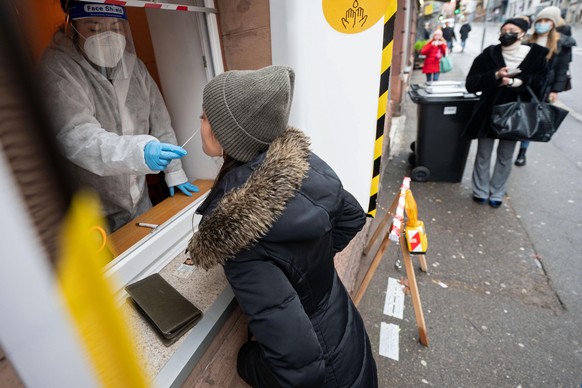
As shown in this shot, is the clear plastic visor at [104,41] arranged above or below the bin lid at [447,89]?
above

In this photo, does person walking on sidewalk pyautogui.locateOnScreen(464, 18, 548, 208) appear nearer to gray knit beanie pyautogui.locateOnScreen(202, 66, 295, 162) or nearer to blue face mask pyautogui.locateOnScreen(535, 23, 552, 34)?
blue face mask pyautogui.locateOnScreen(535, 23, 552, 34)

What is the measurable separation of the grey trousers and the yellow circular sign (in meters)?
2.86

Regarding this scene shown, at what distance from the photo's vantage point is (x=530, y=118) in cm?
320

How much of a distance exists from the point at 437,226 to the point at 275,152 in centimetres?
309

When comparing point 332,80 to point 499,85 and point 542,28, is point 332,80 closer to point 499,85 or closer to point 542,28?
point 499,85

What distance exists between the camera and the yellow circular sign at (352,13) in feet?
4.90

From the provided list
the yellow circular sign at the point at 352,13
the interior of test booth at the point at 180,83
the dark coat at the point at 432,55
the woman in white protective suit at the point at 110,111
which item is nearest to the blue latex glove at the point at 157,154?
the woman in white protective suit at the point at 110,111

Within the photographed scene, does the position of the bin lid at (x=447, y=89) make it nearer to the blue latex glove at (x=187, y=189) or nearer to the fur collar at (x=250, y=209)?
the blue latex glove at (x=187, y=189)

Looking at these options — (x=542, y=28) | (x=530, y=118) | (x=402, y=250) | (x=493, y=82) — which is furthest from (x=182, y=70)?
(x=542, y=28)

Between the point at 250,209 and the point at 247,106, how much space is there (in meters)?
0.34

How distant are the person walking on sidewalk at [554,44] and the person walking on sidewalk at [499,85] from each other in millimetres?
319

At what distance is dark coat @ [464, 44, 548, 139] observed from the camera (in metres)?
3.07

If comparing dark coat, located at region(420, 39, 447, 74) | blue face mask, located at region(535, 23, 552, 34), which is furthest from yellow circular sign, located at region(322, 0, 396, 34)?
dark coat, located at region(420, 39, 447, 74)

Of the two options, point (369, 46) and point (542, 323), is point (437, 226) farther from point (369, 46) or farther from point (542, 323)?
point (369, 46)
